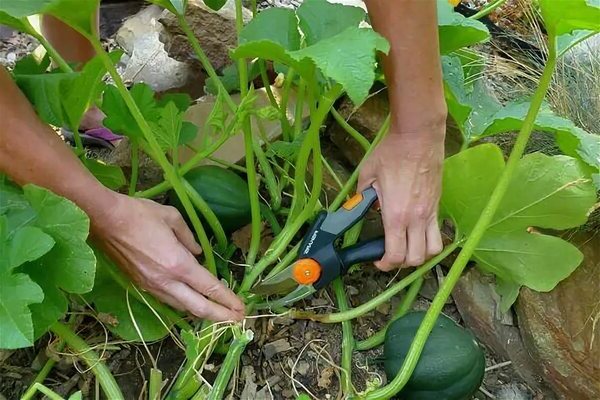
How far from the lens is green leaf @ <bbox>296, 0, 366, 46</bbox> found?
1.01 meters

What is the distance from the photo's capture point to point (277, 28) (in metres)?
1.03

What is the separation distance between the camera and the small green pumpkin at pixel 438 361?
115 cm

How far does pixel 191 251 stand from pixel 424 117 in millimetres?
387

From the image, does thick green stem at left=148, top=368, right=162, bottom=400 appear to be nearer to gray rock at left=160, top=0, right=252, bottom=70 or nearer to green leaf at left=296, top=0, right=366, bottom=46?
green leaf at left=296, top=0, right=366, bottom=46

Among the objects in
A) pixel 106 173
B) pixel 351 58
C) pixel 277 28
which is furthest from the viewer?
pixel 106 173

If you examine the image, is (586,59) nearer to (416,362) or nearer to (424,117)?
(424,117)

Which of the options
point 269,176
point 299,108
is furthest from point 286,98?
point 269,176

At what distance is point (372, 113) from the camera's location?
4.70 feet

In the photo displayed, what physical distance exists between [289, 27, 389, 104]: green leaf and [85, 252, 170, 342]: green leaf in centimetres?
52

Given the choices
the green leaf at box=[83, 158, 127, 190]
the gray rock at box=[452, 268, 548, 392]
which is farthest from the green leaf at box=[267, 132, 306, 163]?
the gray rock at box=[452, 268, 548, 392]

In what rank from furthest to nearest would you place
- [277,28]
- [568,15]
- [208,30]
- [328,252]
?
1. [208,30]
2. [328,252]
3. [277,28]
4. [568,15]

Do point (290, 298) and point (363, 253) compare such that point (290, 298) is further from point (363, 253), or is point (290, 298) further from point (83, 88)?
point (83, 88)

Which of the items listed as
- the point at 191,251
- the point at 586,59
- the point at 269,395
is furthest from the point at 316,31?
the point at 586,59

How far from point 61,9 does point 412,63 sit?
421 mm
